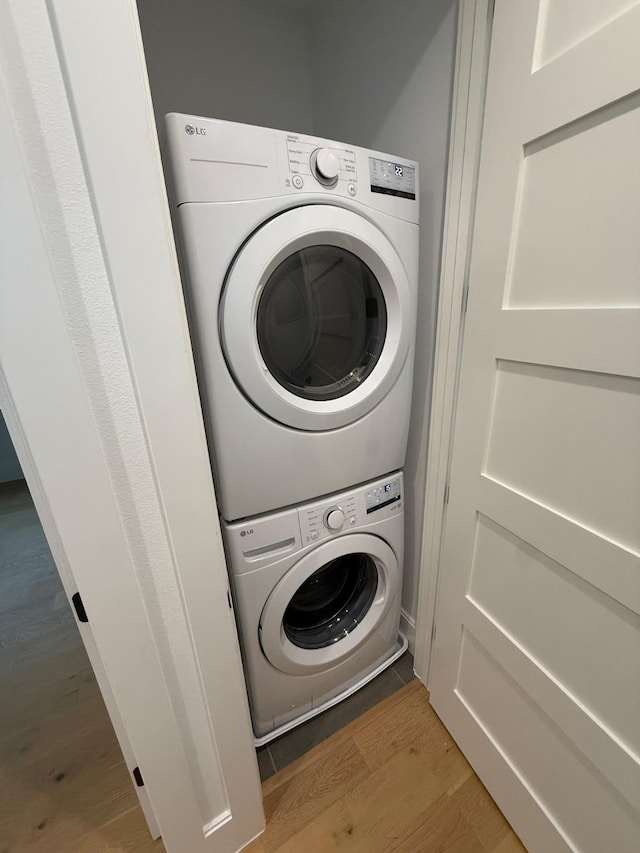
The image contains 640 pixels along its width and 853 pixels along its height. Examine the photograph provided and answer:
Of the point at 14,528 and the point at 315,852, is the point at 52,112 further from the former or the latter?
the point at 14,528

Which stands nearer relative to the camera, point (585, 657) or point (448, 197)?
point (585, 657)

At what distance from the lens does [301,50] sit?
51.1 inches

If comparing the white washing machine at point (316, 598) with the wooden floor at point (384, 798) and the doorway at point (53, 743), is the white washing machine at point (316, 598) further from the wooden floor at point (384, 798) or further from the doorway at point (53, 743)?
the doorway at point (53, 743)

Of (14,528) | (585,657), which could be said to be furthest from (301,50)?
(14,528)

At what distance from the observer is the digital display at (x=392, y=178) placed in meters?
0.80

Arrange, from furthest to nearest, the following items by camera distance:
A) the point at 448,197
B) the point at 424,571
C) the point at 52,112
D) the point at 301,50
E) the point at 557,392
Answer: the point at 301,50, the point at 424,571, the point at 448,197, the point at 557,392, the point at 52,112

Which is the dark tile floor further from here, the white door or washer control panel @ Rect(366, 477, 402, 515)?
washer control panel @ Rect(366, 477, 402, 515)

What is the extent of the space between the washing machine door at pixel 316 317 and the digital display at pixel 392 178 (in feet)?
0.31

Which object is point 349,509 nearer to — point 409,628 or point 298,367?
point 298,367

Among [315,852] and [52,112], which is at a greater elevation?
[52,112]

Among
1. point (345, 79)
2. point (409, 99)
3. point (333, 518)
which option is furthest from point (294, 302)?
point (345, 79)

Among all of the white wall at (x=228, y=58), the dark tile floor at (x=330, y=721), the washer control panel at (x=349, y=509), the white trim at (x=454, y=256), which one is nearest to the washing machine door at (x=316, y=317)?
the white trim at (x=454, y=256)

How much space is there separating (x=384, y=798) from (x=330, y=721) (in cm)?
24

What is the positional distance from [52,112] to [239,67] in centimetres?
117
